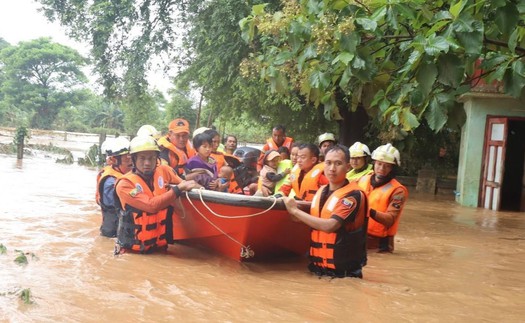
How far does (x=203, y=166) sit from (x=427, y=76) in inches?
153

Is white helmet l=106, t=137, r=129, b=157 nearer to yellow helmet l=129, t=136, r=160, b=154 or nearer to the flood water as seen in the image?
yellow helmet l=129, t=136, r=160, b=154

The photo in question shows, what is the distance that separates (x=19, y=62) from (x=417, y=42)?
1709 inches

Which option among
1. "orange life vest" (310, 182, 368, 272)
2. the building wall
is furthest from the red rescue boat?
the building wall

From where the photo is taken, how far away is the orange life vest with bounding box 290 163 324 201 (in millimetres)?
5594

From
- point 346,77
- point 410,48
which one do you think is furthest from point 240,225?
point 410,48

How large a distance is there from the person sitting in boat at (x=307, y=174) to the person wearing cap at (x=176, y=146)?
1504 mm

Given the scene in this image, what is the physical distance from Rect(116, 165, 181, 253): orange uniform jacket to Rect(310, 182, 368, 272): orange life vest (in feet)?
4.66

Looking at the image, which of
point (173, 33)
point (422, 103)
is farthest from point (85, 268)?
point (173, 33)

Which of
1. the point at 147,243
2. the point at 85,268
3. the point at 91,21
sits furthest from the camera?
the point at 91,21

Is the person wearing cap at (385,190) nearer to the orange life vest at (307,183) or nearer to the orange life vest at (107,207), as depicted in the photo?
the orange life vest at (307,183)

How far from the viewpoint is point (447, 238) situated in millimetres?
8406

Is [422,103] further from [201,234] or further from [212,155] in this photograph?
[212,155]

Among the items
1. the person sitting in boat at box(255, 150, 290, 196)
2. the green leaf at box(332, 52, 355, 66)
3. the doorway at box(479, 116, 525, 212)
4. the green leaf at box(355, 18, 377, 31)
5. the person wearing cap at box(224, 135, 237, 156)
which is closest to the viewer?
the green leaf at box(355, 18, 377, 31)

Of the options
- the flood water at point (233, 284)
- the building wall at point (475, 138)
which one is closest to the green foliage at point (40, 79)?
the building wall at point (475, 138)
